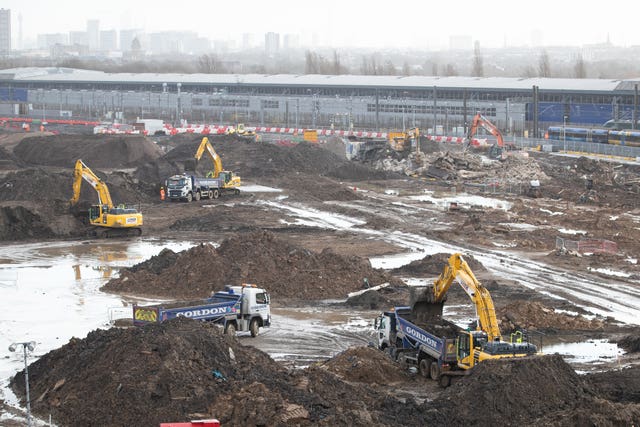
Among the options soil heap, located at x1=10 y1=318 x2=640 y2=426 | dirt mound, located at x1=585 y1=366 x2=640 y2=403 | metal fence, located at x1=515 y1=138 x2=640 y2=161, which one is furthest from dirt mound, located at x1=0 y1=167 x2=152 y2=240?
metal fence, located at x1=515 y1=138 x2=640 y2=161

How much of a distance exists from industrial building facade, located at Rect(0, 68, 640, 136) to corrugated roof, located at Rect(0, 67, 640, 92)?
134mm

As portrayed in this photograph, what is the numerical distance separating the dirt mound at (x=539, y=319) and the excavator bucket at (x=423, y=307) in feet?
13.1

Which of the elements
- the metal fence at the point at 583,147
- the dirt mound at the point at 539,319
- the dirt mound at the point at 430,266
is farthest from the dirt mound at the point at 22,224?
the metal fence at the point at 583,147

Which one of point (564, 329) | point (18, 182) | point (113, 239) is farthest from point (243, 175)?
point (564, 329)

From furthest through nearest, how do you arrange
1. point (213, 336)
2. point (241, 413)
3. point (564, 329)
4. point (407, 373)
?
1. point (564, 329)
2. point (407, 373)
3. point (213, 336)
4. point (241, 413)

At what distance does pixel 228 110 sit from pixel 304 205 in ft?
232

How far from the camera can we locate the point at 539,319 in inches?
1265

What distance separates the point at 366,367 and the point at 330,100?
100173mm

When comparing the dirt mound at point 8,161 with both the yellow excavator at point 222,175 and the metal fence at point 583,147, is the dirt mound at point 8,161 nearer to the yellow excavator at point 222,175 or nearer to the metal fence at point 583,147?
the yellow excavator at point 222,175

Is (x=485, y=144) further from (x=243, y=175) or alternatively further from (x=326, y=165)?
(x=243, y=175)

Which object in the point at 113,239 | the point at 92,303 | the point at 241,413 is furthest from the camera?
the point at 113,239

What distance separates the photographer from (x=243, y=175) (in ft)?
252

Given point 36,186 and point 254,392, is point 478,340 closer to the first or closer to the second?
point 254,392

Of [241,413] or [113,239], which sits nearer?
[241,413]
